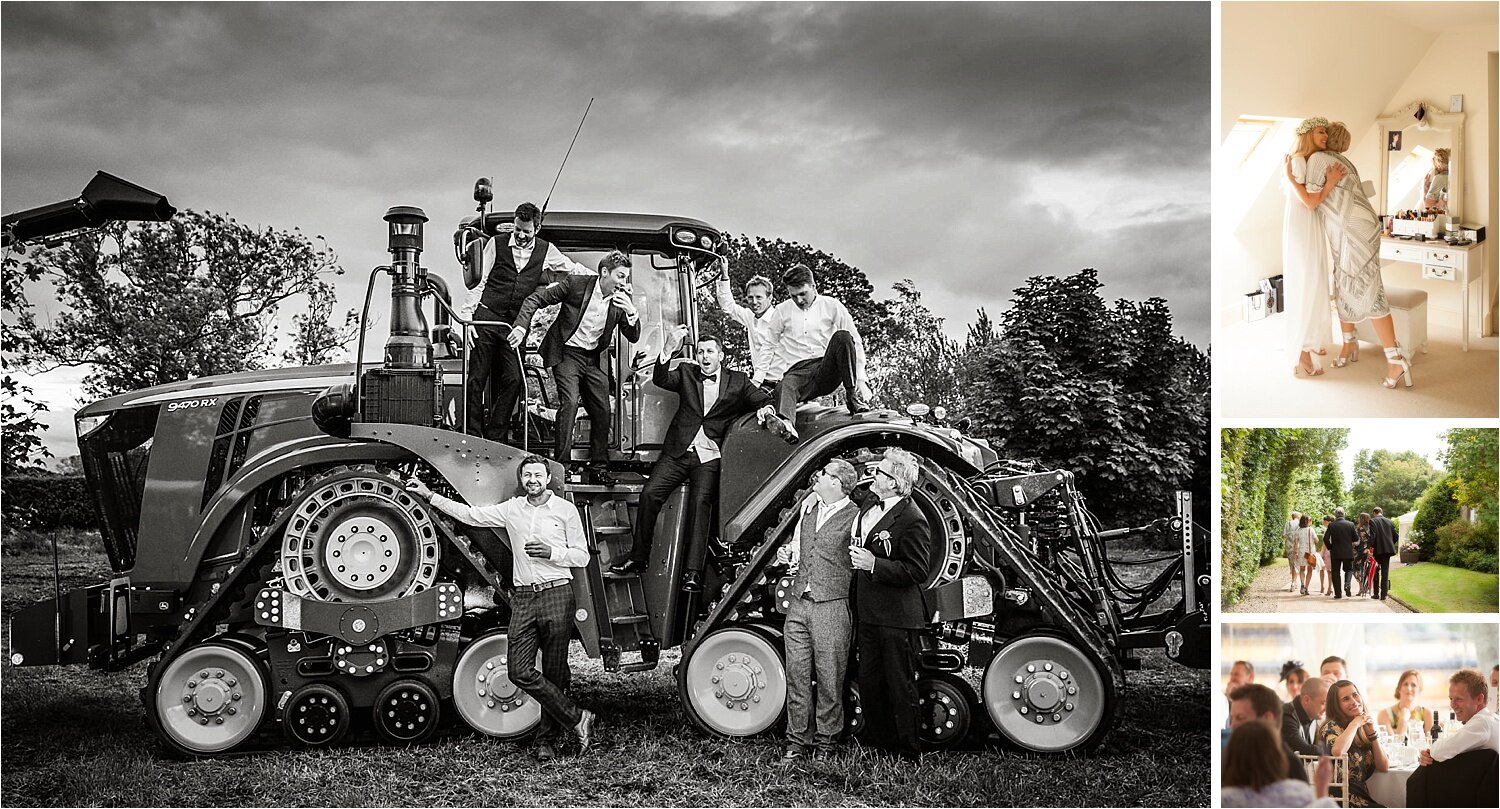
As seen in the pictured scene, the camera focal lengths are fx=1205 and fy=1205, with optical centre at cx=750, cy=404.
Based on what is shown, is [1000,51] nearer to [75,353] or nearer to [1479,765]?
[1479,765]

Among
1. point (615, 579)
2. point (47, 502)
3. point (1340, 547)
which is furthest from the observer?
point (47, 502)

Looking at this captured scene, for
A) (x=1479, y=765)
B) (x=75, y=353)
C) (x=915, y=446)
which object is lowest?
(x=1479, y=765)

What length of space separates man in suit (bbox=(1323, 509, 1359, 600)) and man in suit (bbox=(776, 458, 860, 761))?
198 cm

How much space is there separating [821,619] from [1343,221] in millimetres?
2779

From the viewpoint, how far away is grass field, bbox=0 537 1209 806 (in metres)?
4.68

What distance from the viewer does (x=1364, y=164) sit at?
16.9ft

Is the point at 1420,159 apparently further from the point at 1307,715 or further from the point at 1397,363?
the point at 1307,715

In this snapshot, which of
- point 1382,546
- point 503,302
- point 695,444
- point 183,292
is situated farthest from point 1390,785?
point 183,292

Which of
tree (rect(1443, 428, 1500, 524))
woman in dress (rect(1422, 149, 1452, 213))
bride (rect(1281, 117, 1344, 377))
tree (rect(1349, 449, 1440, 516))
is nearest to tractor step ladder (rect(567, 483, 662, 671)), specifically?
bride (rect(1281, 117, 1344, 377))

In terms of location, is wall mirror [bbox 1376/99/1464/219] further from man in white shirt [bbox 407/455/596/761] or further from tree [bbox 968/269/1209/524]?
man in white shirt [bbox 407/455/596/761]

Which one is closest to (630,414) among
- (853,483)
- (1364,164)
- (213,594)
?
(853,483)

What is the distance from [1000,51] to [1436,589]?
9.71ft

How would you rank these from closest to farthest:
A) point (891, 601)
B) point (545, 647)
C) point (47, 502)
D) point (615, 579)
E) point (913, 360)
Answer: point (891, 601) < point (545, 647) < point (615, 579) < point (47, 502) < point (913, 360)

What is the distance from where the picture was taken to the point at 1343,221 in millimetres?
5105
